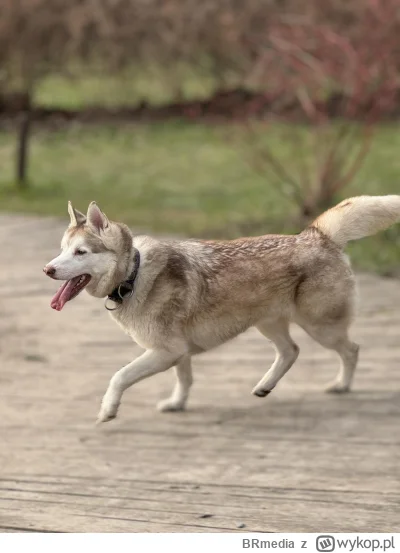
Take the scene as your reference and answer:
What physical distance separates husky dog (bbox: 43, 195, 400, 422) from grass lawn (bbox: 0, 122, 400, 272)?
6303 millimetres

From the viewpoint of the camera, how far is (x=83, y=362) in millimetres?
7977

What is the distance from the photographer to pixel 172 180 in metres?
15.9

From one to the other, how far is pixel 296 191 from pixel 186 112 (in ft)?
25.1

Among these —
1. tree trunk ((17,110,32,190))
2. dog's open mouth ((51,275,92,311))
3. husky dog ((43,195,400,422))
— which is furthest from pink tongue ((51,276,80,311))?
tree trunk ((17,110,32,190))

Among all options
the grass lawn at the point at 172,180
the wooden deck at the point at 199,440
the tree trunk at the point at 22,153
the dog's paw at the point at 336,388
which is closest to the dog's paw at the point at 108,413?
the wooden deck at the point at 199,440

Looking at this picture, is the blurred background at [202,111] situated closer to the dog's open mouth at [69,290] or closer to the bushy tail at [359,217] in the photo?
the bushy tail at [359,217]

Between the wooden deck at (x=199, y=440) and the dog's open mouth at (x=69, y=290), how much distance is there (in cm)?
136

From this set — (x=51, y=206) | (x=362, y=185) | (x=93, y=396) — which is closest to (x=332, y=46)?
(x=362, y=185)

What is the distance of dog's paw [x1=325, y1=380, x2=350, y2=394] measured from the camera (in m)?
6.70

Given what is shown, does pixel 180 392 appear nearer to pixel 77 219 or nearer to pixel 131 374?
pixel 131 374

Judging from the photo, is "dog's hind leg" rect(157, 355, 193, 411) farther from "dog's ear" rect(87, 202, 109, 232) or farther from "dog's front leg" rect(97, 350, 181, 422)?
"dog's ear" rect(87, 202, 109, 232)
